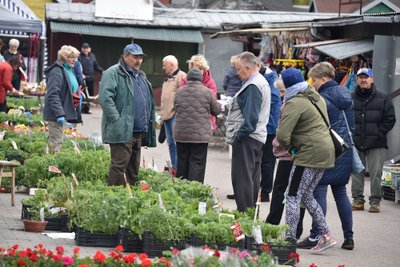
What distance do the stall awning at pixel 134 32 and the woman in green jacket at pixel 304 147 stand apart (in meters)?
26.7

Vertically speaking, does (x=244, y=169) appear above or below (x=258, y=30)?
below

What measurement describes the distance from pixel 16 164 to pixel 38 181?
0.85m

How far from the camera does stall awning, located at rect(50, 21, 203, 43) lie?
37.7 meters

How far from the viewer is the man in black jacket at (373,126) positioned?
48.5 feet

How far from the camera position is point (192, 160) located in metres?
15.0

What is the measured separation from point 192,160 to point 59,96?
2.08m

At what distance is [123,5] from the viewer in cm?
3806

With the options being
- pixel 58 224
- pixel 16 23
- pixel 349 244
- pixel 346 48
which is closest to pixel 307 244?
Answer: pixel 349 244

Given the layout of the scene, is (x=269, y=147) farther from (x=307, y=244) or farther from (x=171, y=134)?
(x=307, y=244)

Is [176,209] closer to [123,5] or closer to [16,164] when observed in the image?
[16,164]

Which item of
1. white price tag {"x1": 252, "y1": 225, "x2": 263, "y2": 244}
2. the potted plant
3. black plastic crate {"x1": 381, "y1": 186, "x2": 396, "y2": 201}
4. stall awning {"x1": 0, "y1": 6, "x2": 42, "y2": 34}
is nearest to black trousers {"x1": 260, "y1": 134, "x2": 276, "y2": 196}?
black plastic crate {"x1": 381, "y1": 186, "x2": 396, "y2": 201}

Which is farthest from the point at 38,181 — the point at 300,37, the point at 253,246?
the point at 300,37

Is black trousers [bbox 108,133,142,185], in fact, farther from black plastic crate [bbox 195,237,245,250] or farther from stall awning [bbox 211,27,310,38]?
stall awning [bbox 211,27,310,38]

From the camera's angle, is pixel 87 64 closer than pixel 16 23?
No
